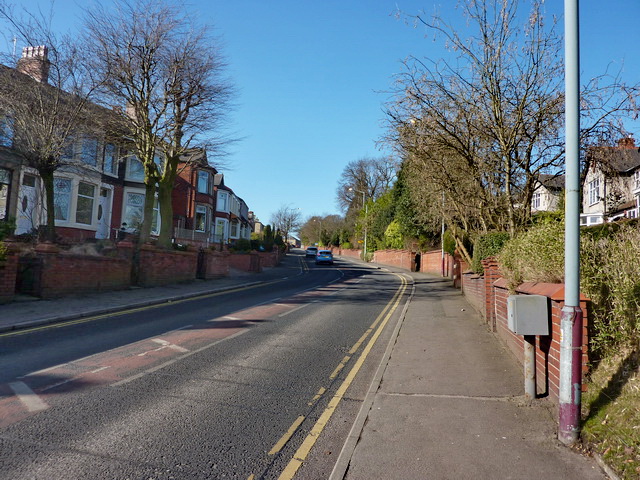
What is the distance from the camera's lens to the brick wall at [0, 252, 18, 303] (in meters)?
11.3

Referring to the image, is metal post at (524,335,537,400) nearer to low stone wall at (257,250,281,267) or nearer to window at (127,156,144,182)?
window at (127,156,144,182)

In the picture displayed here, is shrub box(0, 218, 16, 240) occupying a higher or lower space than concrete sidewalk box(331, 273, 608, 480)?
higher

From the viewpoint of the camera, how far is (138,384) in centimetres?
570

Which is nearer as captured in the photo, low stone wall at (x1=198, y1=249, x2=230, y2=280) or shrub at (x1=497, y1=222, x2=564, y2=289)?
shrub at (x1=497, y1=222, x2=564, y2=289)

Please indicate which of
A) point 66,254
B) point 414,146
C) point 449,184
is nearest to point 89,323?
point 66,254

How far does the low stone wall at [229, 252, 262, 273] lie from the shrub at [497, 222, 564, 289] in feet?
76.8

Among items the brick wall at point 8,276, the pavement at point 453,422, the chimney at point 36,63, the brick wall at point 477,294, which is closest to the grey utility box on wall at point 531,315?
the pavement at point 453,422

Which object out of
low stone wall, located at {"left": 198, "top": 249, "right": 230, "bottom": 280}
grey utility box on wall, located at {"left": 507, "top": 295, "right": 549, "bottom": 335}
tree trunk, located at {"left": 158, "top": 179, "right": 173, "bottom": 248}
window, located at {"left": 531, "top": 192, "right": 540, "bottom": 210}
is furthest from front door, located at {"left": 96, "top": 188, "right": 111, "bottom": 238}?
grey utility box on wall, located at {"left": 507, "top": 295, "right": 549, "bottom": 335}

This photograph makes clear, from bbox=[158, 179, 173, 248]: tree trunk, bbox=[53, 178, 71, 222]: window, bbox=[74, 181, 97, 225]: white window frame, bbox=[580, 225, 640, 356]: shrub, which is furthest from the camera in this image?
bbox=[74, 181, 97, 225]: white window frame

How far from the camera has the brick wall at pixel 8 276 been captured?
445 inches

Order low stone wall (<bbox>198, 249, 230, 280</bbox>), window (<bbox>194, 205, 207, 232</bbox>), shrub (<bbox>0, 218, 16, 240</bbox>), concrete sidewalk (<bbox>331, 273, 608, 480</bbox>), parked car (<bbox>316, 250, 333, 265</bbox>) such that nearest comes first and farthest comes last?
concrete sidewalk (<bbox>331, 273, 608, 480</bbox>)
shrub (<bbox>0, 218, 16, 240</bbox>)
low stone wall (<bbox>198, 249, 230, 280</bbox>)
window (<bbox>194, 205, 207, 232</bbox>)
parked car (<bbox>316, 250, 333, 265</bbox>)

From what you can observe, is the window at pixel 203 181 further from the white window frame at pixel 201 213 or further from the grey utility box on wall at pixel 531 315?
the grey utility box on wall at pixel 531 315

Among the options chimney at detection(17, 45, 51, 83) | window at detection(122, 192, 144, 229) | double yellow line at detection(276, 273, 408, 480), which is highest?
chimney at detection(17, 45, 51, 83)

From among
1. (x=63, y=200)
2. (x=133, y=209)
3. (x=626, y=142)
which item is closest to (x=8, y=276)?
(x=63, y=200)
